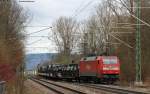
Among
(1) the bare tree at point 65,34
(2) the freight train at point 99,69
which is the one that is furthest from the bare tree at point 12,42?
(1) the bare tree at point 65,34

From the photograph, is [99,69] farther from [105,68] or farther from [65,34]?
[65,34]

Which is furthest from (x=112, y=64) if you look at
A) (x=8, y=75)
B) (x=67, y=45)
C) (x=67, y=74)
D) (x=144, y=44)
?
(x=67, y=45)

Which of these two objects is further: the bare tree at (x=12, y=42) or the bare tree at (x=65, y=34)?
the bare tree at (x=65, y=34)

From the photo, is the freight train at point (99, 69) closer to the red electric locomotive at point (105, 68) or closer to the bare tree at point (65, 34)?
the red electric locomotive at point (105, 68)

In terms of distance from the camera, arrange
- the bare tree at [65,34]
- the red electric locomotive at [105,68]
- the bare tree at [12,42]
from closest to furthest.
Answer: the bare tree at [12,42] → the red electric locomotive at [105,68] → the bare tree at [65,34]

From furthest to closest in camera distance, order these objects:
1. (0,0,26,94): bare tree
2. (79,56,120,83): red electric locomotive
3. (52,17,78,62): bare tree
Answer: (52,17,78,62): bare tree
(79,56,120,83): red electric locomotive
(0,0,26,94): bare tree

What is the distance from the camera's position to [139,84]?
45938 millimetres

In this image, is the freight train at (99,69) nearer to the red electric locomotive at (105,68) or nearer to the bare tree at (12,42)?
the red electric locomotive at (105,68)

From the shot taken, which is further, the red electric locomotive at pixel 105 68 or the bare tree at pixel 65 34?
the bare tree at pixel 65 34

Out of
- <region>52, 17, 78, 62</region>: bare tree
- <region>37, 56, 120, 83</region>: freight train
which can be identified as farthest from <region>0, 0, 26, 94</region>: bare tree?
<region>52, 17, 78, 62</region>: bare tree

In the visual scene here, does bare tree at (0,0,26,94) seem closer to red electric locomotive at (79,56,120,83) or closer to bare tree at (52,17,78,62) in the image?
red electric locomotive at (79,56,120,83)

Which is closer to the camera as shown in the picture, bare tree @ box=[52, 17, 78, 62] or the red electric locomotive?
the red electric locomotive

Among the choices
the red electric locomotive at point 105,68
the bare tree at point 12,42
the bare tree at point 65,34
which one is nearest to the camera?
the bare tree at point 12,42

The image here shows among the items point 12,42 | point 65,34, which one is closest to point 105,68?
point 12,42
